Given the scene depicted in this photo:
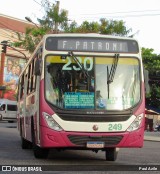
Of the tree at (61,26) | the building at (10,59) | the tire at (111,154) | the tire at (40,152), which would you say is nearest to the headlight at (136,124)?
the tire at (111,154)

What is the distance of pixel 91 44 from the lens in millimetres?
11508

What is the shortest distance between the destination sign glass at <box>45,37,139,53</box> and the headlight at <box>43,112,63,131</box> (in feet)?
5.40

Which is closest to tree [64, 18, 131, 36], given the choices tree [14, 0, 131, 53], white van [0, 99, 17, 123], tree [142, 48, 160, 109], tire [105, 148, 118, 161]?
tree [14, 0, 131, 53]

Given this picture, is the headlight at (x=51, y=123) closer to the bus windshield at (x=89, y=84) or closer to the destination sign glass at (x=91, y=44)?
the bus windshield at (x=89, y=84)

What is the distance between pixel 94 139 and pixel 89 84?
1.30m

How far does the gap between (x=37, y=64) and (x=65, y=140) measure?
191 centimetres

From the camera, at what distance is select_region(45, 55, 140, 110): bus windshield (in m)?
11.0

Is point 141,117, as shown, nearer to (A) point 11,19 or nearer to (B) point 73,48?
(B) point 73,48

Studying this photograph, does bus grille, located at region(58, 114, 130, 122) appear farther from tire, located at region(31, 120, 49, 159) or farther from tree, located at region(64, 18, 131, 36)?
tree, located at region(64, 18, 131, 36)

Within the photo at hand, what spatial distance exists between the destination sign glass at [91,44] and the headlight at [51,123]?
1.65 m

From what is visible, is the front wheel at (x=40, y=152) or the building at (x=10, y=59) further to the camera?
the building at (x=10, y=59)

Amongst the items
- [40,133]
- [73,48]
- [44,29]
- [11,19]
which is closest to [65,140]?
[40,133]

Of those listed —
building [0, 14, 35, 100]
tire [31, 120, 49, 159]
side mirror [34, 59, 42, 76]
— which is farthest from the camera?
building [0, 14, 35, 100]

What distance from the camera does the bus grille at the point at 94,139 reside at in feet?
35.4
